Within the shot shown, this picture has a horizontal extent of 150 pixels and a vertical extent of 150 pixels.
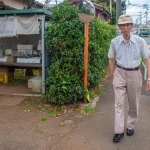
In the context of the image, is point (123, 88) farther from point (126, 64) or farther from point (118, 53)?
point (118, 53)

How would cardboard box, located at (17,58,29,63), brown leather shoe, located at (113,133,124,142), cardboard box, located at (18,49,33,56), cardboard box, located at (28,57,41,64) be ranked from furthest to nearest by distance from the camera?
cardboard box, located at (18,49,33,56), cardboard box, located at (17,58,29,63), cardboard box, located at (28,57,41,64), brown leather shoe, located at (113,133,124,142)

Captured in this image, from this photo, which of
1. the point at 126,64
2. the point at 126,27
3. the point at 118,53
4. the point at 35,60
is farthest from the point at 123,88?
the point at 35,60

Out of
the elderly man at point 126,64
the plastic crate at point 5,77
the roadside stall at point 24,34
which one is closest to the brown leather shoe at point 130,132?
the elderly man at point 126,64

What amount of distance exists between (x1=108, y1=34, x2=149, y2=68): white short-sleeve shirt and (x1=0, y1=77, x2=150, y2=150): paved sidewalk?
1.31m

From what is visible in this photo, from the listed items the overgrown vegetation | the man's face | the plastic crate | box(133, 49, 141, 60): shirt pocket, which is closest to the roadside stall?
the plastic crate

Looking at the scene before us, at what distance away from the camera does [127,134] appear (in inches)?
156

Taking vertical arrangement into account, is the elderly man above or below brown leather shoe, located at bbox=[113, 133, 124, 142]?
above

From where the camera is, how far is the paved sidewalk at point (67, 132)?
3648mm

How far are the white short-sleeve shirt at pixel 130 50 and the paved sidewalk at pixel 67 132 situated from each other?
1.31m

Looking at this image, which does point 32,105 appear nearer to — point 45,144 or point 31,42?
point 45,144

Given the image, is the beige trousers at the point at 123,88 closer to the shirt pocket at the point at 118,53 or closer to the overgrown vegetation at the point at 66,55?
the shirt pocket at the point at 118,53

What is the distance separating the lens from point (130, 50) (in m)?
3.51

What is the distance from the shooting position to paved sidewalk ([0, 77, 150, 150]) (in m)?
3.65

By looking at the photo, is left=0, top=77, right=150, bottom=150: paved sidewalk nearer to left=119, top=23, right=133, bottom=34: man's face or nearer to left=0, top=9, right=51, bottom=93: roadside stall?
left=0, top=9, right=51, bottom=93: roadside stall
